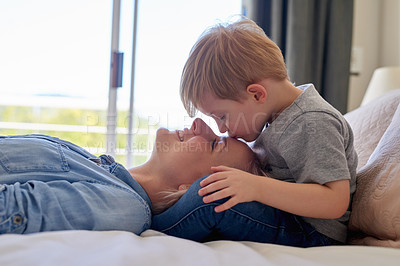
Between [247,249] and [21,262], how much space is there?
1.47 ft

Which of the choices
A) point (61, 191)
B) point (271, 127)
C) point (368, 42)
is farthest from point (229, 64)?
point (368, 42)

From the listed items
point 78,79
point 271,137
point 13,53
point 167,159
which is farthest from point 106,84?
point 271,137

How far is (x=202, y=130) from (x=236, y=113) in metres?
0.16

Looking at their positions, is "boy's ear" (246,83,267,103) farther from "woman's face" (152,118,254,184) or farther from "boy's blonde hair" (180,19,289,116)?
"woman's face" (152,118,254,184)

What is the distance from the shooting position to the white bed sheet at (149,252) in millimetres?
689

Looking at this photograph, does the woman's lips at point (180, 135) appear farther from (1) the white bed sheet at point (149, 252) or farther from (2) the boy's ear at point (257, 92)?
(1) the white bed sheet at point (149, 252)

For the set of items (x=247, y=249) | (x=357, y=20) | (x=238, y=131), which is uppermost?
(x=357, y=20)

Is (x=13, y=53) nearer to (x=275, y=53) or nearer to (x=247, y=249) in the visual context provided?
(x=275, y=53)

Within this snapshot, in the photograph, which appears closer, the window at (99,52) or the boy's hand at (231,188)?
the boy's hand at (231,188)

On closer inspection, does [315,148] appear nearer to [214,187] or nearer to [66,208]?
[214,187]

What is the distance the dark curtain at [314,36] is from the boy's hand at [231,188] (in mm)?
1829

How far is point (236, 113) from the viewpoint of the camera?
3.86ft

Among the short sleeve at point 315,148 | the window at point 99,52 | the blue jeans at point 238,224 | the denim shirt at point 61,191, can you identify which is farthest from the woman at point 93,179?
the window at point 99,52

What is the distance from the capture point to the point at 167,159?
1.24 m
